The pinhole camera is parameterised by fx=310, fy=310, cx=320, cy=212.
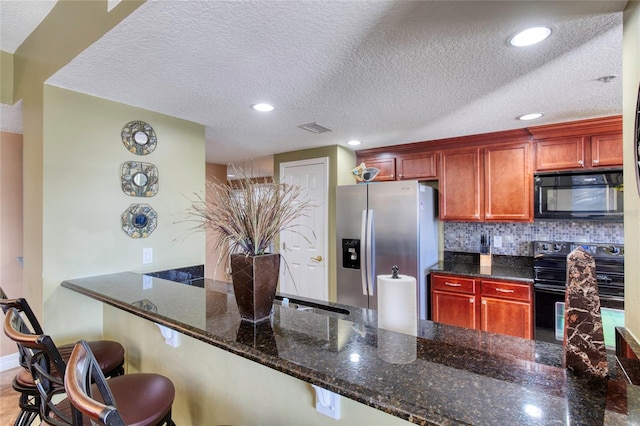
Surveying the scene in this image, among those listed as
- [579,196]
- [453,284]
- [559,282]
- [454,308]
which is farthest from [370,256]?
[579,196]

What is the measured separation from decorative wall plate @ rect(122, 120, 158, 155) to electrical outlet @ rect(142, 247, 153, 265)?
749mm

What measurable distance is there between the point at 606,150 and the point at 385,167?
2003mm

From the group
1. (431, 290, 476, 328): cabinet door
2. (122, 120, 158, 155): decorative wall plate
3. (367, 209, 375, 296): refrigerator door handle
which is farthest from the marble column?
(122, 120, 158, 155): decorative wall plate

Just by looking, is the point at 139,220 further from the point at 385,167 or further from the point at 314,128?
the point at 385,167

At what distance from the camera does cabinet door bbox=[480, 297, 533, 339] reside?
2.72 m

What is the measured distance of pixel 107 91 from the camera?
204 centimetres

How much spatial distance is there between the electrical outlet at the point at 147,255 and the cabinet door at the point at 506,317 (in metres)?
2.92

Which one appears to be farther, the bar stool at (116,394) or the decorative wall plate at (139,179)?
the decorative wall plate at (139,179)

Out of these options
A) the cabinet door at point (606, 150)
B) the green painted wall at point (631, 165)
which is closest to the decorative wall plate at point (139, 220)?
A: the green painted wall at point (631, 165)

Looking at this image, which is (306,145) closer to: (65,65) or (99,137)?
(99,137)

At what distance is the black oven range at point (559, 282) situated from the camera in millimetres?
2469

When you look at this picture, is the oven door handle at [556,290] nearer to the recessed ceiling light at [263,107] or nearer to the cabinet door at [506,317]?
the cabinet door at [506,317]

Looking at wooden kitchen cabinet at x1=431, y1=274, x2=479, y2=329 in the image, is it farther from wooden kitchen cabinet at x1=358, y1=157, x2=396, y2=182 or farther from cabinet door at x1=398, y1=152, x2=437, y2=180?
wooden kitchen cabinet at x1=358, y1=157, x2=396, y2=182

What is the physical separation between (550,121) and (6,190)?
17.0ft
